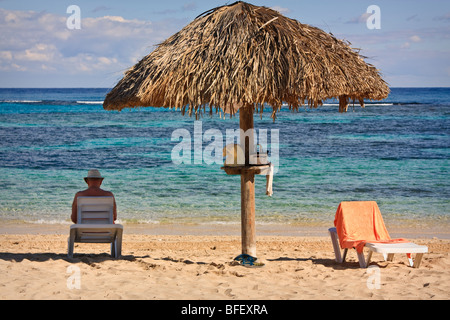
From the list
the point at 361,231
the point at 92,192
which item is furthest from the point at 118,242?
the point at 361,231

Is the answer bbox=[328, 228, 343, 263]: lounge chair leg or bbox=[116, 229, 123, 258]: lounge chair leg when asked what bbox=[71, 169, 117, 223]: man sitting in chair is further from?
bbox=[328, 228, 343, 263]: lounge chair leg

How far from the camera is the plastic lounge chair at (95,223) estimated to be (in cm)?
569

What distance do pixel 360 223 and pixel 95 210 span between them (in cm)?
278

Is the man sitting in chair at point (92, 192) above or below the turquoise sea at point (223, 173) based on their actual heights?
above

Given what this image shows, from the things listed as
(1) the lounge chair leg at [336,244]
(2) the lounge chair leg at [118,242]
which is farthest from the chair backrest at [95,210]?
(1) the lounge chair leg at [336,244]

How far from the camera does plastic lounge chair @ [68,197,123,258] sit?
5.69 m

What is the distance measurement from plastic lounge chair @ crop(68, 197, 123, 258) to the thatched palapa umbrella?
1.03 metres

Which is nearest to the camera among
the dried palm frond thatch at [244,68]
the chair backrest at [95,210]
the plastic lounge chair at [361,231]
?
the dried palm frond thatch at [244,68]

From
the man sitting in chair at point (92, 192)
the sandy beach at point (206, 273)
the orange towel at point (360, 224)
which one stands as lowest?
the sandy beach at point (206, 273)

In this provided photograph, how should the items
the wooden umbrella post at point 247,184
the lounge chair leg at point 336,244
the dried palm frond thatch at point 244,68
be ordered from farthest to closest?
the lounge chair leg at point 336,244 < the wooden umbrella post at point 247,184 < the dried palm frond thatch at point 244,68

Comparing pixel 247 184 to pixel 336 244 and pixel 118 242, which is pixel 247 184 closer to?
pixel 336 244

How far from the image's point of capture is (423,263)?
588 cm

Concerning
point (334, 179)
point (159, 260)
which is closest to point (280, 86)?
point (159, 260)

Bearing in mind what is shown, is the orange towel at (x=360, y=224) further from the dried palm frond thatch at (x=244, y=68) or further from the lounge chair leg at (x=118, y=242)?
the lounge chair leg at (x=118, y=242)
